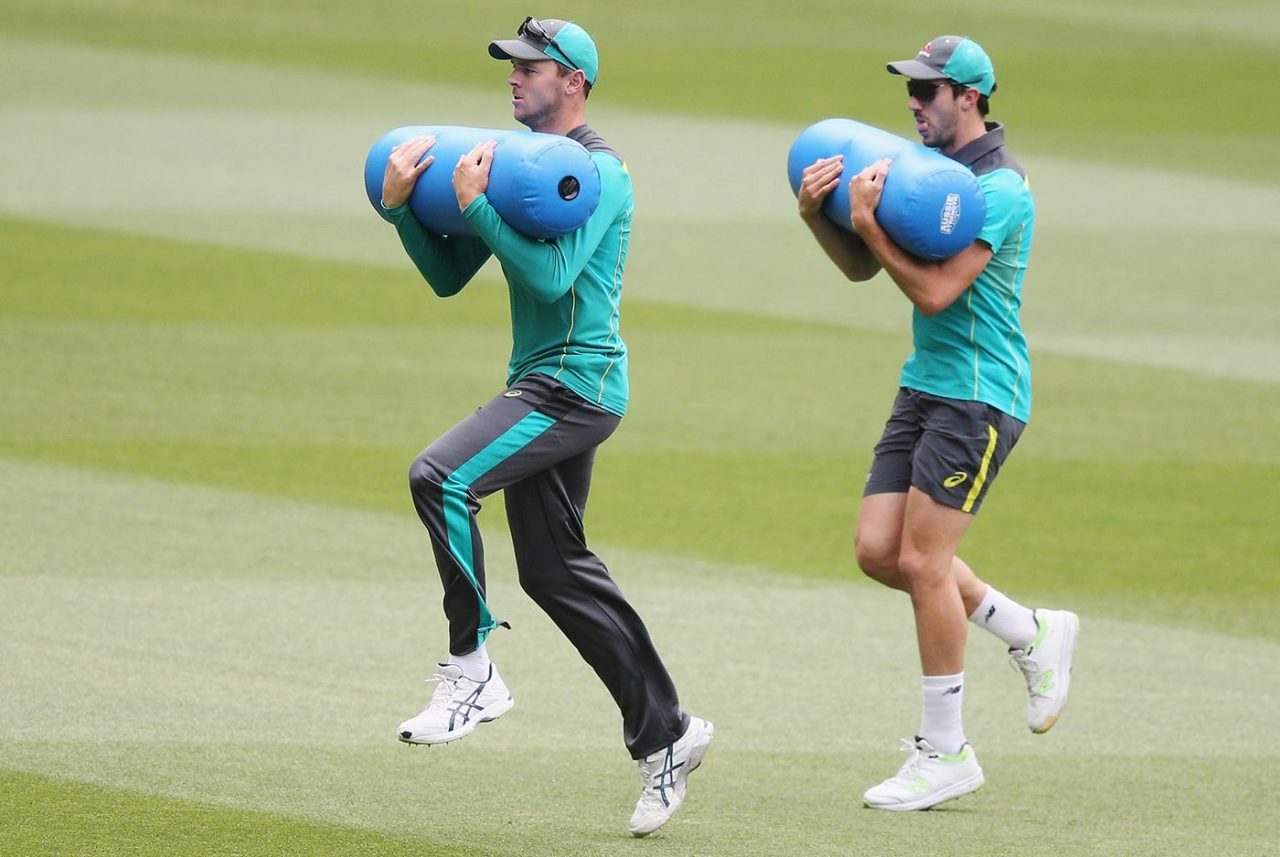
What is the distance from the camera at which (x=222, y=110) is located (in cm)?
2639

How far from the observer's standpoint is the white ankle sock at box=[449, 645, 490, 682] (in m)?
7.06

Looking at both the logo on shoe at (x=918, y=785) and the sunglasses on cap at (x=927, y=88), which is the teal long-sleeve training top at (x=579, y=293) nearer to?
the sunglasses on cap at (x=927, y=88)

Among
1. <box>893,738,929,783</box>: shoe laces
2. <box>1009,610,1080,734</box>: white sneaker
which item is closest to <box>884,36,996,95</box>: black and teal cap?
<box>1009,610,1080,734</box>: white sneaker

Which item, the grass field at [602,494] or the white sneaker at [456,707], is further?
the grass field at [602,494]

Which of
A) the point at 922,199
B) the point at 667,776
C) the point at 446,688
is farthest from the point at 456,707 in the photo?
the point at 922,199

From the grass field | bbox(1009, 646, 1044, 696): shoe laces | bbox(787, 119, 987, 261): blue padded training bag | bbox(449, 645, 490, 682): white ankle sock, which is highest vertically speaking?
bbox(787, 119, 987, 261): blue padded training bag

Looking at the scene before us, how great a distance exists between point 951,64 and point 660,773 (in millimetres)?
2778

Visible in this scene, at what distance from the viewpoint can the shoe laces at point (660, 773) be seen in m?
7.13

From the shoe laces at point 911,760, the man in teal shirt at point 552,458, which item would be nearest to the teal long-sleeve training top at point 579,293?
the man in teal shirt at point 552,458

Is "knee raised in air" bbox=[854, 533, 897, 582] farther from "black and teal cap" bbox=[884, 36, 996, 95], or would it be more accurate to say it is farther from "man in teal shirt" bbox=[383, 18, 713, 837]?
"black and teal cap" bbox=[884, 36, 996, 95]

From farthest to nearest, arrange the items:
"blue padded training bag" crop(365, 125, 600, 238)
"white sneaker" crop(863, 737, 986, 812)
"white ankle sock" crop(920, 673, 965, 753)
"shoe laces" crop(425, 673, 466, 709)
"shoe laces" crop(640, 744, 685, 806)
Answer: "white ankle sock" crop(920, 673, 965, 753)
"white sneaker" crop(863, 737, 986, 812)
"shoe laces" crop(640, 744, 685, 806)
"shoe laces" crop(425, 673, 466, 709)
"blue padded training bag" crop(365, 125, 600, 238)

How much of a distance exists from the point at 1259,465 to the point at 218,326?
27.3 ft

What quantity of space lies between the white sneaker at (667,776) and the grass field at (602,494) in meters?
0.09

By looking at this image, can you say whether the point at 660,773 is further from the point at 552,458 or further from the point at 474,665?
the point at 552,458
